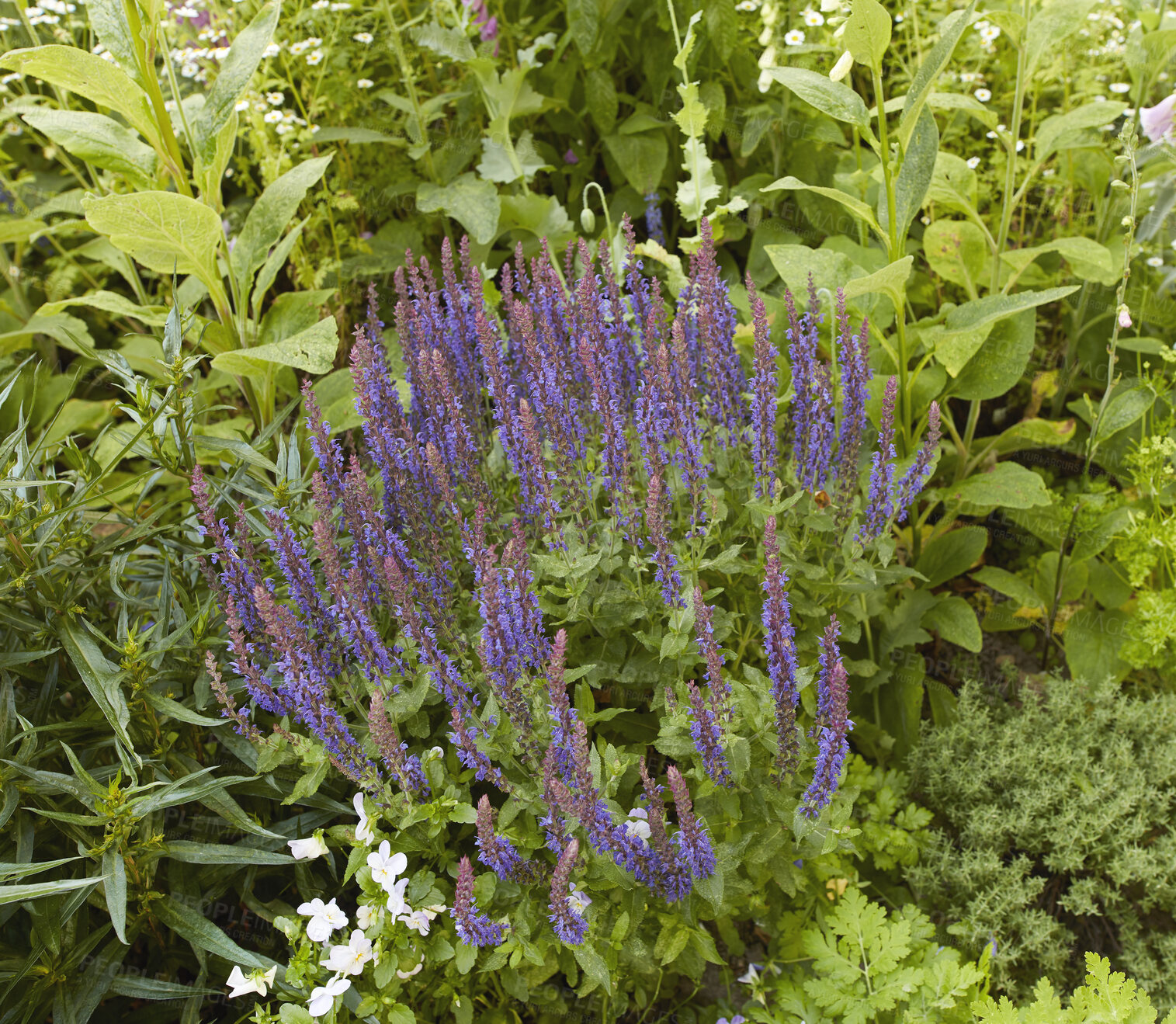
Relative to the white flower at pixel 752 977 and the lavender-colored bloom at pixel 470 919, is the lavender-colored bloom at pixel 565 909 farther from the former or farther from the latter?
the white flower at pixel 752 977

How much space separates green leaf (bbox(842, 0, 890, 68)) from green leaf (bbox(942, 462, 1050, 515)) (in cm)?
111

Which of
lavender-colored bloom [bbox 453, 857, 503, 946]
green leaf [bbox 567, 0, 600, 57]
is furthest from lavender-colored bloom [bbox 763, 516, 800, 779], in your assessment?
green leaf [bbox 567, 0, 600, 57]

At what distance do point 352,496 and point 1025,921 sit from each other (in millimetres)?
1788

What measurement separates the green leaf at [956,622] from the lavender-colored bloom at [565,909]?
4.77 ft

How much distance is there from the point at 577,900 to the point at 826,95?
1931 millimetres

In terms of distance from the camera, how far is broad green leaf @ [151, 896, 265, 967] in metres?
1.69

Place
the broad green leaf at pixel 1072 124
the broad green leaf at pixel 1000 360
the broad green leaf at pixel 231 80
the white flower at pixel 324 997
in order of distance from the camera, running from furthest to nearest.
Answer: the broad green leaf at pixel 1072 124 < the broad green leaf at pixel 1000 360 < the broad green leaf at pixel 231 80 < the white flower at pixel 324 997

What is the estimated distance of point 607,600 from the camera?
76.5 inches

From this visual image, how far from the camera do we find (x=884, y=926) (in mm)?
2043

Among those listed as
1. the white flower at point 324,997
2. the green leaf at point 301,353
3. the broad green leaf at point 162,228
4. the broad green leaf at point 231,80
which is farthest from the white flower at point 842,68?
the white flower at point 324,997

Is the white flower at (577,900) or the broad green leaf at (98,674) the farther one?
the broad green leaf at (98,674)

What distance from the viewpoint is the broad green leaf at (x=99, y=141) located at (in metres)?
2.59

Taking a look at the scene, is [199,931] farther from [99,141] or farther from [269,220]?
[99,141]

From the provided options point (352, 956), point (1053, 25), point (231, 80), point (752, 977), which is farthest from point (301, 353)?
point (1053, 25)
